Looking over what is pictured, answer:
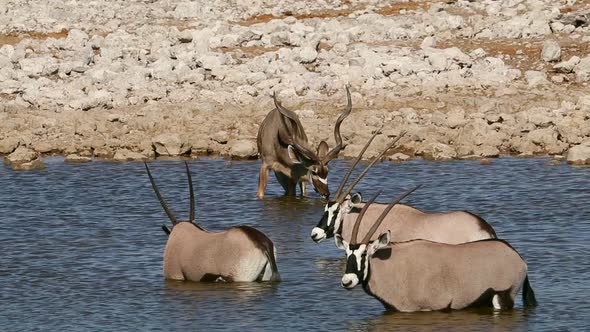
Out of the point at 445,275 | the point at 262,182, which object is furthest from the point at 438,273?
the point at 262,182

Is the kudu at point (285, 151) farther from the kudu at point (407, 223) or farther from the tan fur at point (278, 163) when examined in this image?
the kudu at point (407, 223)

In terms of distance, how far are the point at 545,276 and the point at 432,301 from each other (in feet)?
8.31

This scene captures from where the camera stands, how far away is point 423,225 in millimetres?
14148

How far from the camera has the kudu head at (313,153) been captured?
19984 mm

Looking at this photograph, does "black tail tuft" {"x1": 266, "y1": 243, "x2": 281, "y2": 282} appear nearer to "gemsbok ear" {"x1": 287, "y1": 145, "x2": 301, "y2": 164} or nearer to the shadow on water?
the shadow on water

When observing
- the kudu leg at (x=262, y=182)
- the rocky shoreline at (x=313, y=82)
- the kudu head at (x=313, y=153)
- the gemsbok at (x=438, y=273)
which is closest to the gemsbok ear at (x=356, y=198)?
the gemsbok at (x=438, y=273)

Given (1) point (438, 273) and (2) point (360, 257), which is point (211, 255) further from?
(1) point (438, 273)

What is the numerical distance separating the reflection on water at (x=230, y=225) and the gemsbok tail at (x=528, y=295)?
90mm

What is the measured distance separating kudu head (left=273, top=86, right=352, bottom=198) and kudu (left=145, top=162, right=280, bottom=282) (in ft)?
18.8

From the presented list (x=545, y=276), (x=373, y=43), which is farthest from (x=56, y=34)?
(x=545, y=276)

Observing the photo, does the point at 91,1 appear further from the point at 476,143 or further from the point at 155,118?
the point at 476,143

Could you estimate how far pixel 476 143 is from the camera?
24500 millimetres

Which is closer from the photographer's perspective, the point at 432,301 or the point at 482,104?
the point at 432,301

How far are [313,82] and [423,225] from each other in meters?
14.6
